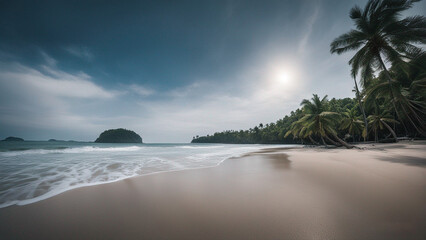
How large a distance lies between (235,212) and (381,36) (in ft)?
56.0

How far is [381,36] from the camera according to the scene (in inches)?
432

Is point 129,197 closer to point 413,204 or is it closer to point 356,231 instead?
point 356,231

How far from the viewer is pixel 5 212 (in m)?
2.65

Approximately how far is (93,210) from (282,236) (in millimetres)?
3244

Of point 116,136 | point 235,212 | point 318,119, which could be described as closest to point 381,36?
point 318,119

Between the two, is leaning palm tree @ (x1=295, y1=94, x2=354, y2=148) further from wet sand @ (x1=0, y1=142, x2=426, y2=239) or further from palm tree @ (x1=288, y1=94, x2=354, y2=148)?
wet sand @ (x1=0, y1=142, x2=426, y2=239)

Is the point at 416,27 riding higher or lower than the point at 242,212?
higher

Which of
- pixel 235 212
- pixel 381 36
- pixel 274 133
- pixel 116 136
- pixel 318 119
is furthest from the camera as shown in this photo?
pixel 116 136

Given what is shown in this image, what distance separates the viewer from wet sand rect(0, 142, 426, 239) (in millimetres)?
1918

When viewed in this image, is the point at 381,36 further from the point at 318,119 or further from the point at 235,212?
the point at 235,212

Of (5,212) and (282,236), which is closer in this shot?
(282,236)

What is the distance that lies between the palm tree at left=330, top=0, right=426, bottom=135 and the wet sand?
39.0ft

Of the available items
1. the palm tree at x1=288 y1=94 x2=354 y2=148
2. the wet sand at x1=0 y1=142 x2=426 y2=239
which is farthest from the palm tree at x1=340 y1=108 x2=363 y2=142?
the wet sand at x1=0 y1=142 x2=426 y2=239

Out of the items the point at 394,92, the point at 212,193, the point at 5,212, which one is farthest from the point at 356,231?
the point at 394,92
